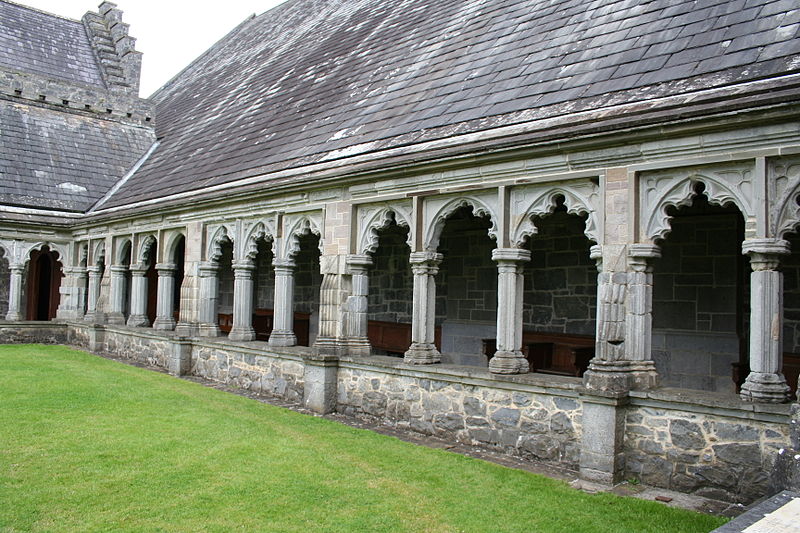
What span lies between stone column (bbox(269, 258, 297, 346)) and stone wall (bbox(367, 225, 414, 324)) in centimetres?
266

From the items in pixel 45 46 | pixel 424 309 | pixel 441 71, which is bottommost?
pixel 424 309

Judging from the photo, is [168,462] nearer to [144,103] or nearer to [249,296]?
[249,296]

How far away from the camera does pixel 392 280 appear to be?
47.2 feet

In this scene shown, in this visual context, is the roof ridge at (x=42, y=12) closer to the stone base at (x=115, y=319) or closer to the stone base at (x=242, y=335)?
the stone base at (x=115, y=319)

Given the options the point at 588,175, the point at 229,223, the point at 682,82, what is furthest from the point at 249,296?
the point at 682,82

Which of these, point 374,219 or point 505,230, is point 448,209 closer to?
point 505,230

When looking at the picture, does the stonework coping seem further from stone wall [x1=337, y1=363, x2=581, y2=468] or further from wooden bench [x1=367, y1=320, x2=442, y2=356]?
wooden bench [x1=367, y1=320, x2=442, y2=356]

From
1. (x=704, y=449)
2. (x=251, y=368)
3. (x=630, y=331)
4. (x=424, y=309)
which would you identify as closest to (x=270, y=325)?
(x=251, y=368)

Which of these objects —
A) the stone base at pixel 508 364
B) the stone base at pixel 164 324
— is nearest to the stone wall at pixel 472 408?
the stone base at pixel 508 364

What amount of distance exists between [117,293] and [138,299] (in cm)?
125

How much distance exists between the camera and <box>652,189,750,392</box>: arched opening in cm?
883

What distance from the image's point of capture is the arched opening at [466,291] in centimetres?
1213

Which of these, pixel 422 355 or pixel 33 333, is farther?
pixel 33 333

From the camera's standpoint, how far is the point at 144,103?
2188 centimetres
